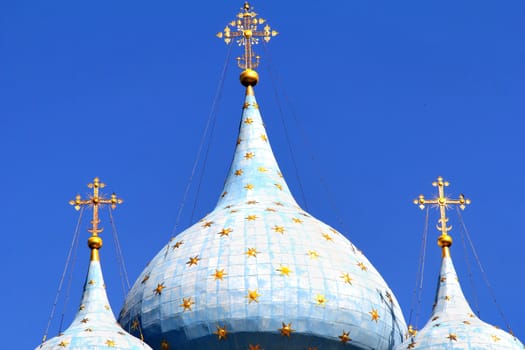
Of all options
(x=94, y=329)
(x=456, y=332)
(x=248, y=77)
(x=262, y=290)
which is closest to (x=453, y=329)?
(x=456, y=332)

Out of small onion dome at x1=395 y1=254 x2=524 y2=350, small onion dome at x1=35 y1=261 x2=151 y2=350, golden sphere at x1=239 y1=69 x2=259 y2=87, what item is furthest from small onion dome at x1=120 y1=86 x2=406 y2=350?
golden sphere at x1=239 y1=69 x2=259 y2=87

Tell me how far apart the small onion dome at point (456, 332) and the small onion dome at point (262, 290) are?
4.77ft

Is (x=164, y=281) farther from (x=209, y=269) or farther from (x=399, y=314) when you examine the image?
(x=399, y=314)

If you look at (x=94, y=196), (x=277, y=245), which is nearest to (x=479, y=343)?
(x=277, y=245)

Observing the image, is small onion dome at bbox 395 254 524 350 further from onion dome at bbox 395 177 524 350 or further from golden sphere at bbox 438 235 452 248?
golden sphere at bbox 438 235 452 248

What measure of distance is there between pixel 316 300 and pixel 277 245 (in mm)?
1587

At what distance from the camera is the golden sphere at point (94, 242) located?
2071 inches

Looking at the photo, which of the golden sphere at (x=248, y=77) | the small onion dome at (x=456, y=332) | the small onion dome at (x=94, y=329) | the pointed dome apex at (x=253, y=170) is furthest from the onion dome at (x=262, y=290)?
the golden sphere at (x=248, y=77)

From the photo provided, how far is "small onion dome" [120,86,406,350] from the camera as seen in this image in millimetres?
51094

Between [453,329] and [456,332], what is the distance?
14cm

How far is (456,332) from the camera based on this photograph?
164 feet

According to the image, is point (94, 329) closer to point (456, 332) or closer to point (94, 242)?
point (94, 242)

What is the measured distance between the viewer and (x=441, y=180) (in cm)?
5391

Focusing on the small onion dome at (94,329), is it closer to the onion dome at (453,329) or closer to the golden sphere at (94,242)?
the golden sphere at (94,242)
